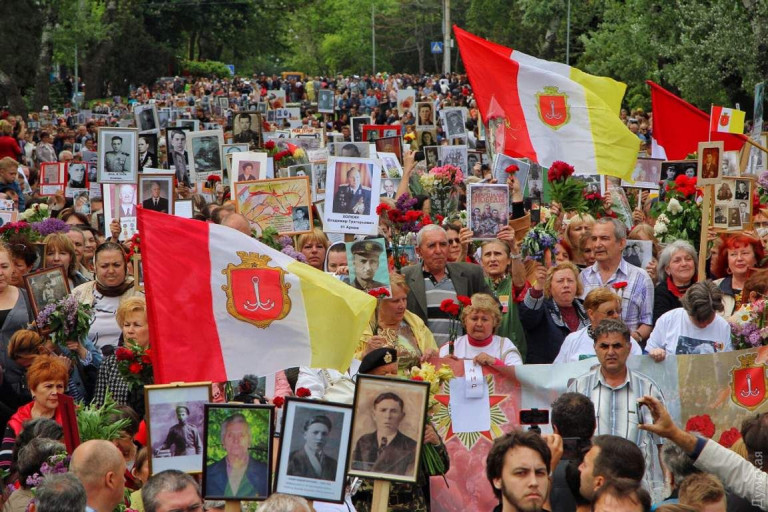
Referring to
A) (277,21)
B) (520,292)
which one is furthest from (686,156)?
(277,21)

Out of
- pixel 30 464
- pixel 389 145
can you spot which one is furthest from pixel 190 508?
pixel 389 145

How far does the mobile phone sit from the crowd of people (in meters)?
0.29

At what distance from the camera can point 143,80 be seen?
75.8 metres

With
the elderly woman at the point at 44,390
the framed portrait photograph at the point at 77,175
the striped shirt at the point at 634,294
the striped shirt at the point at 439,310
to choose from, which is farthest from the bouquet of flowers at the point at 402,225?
the framed portrait photograph at the point at 77,175

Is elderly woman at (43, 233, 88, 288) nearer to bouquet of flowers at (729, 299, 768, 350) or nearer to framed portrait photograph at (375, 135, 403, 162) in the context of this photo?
bouquet of flowers at (729, 299, 768, 350)

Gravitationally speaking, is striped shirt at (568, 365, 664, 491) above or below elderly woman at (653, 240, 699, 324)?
below

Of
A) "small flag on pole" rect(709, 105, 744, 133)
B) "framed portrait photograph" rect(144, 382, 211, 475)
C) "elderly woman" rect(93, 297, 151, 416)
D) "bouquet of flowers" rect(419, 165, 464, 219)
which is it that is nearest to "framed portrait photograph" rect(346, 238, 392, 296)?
"elderly woman" rect(93, 297, 151, 416)

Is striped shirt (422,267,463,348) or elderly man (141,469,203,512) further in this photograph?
striped shirt (422,267,463,348)

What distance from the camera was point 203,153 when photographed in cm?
1692

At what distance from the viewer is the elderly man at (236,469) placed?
6113mm

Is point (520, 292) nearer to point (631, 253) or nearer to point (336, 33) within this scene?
point (631, 253)

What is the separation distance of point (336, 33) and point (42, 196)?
10220 cm

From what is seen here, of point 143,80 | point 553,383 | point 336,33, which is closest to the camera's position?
point 553,383

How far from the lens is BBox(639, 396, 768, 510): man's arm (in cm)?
595
